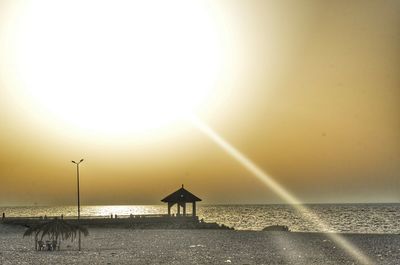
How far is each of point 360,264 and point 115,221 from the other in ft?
143

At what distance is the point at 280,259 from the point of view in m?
32.4

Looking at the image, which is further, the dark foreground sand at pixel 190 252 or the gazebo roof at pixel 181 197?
the gazebo roof at pixel 181 197

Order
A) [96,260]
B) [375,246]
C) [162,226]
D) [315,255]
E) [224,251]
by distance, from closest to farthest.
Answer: [96,260]
[315,255]
[224,251]
[375,246]
[162,226]

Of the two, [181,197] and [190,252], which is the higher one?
[181,197]

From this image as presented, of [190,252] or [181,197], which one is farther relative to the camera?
[181,197]

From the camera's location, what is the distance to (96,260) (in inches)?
1261

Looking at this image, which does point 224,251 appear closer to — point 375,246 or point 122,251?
point 122,251

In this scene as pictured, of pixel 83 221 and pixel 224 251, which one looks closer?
pixel 224 251

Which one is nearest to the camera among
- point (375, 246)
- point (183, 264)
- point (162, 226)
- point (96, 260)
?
point (183, 264)

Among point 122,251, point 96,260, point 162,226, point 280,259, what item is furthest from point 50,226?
point 162,226

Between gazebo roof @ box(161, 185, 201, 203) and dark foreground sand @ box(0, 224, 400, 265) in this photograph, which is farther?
gazebo roof @ box(161, 185, 201, 203)

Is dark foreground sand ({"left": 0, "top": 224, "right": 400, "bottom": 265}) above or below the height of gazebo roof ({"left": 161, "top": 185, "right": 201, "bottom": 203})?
below

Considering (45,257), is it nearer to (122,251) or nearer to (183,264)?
(122,251)

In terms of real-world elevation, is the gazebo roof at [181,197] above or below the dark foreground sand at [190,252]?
above
